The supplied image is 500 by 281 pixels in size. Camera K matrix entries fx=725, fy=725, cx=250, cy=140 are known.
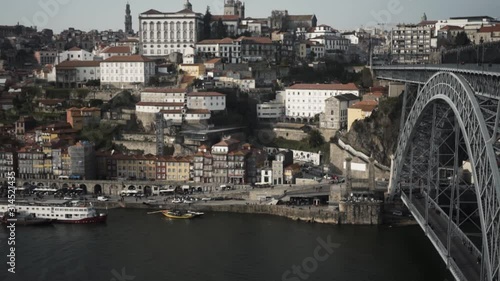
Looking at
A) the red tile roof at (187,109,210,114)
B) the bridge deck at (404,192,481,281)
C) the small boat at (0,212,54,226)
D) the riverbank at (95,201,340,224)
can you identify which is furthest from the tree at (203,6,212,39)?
the bridge deck at (404,192,481,281)

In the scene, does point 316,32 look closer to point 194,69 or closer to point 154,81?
point 194,69

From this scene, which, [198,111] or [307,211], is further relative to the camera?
[198,111]

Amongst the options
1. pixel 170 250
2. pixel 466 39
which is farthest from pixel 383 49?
pixel 170 250

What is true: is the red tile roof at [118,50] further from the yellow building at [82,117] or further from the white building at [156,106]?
the white building at [156,106]

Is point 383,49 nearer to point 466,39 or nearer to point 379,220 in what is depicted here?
Result: point 466,39

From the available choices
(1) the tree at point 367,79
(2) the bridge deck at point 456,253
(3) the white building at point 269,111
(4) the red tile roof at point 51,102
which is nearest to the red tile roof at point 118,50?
(4) the red tile roof at point 51,102

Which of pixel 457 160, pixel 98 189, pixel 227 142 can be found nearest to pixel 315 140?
pixel 227 142

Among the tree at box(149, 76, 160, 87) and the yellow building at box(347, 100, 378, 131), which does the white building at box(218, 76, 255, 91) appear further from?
the yellow building at box(347, 100, 378, 131)
